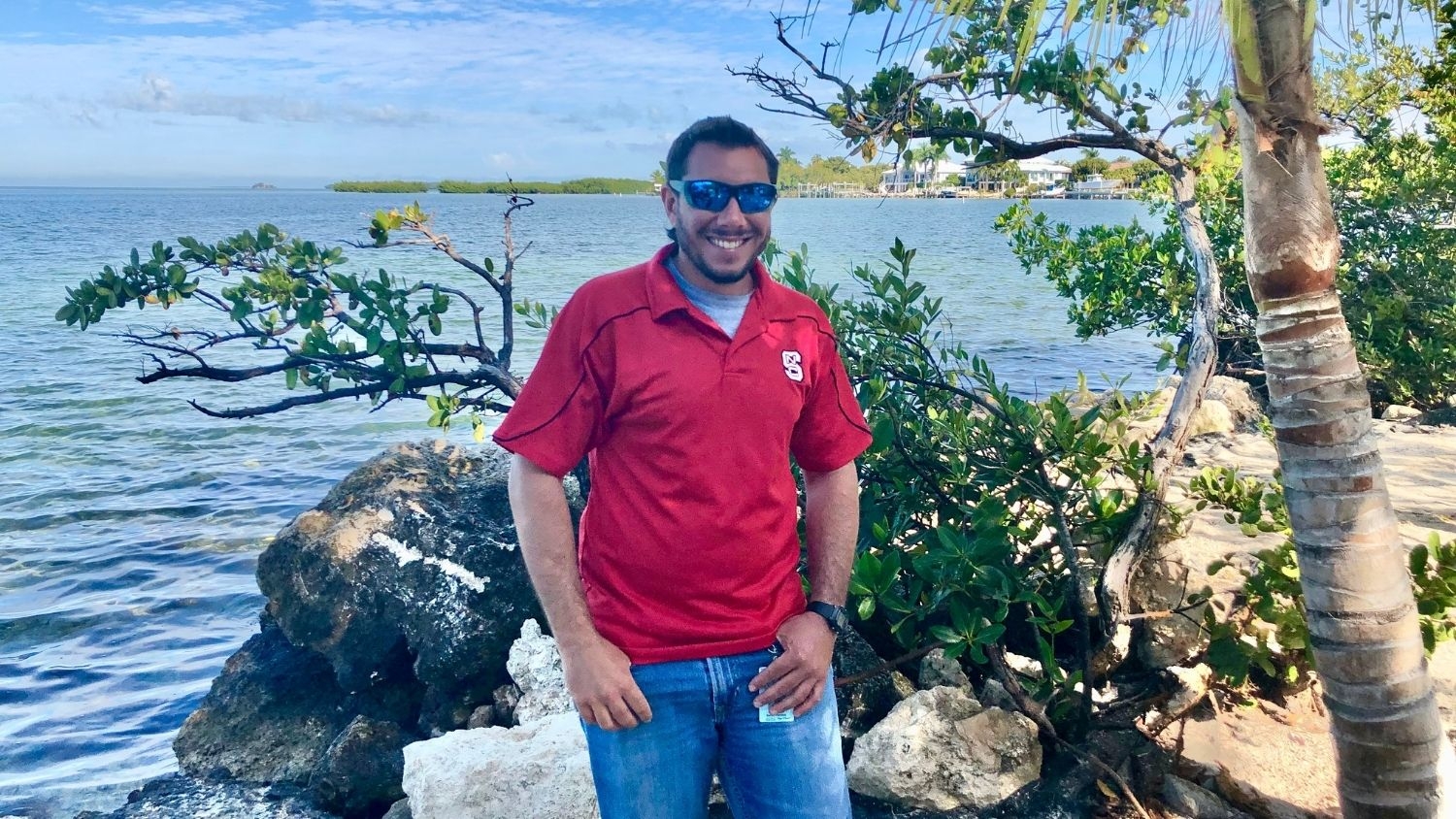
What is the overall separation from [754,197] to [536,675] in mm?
3177

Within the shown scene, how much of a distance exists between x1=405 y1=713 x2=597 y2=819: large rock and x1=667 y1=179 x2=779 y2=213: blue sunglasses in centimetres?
239

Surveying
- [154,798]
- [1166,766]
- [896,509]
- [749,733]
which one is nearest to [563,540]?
[749,733]

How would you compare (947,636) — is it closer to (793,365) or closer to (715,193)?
(793,365)

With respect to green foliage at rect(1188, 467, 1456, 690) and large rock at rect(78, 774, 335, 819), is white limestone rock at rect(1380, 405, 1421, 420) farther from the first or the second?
large rock at rect(78, 774, 335, 819)

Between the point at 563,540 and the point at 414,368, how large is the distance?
2.87 meters

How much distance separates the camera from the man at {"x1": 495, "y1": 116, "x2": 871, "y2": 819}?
2.54 meters

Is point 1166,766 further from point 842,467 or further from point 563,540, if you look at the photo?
point 563,540

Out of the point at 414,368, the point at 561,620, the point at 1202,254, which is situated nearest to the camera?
the point at 561,620

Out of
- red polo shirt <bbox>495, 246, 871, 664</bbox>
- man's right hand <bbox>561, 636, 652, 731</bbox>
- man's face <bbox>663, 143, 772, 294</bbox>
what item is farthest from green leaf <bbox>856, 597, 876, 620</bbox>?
man's face <bbox>663, 143, 772, 294</bbox>

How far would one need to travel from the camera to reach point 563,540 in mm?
2559

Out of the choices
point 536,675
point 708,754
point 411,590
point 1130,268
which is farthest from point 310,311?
point 1130,268

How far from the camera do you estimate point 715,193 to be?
2.71m

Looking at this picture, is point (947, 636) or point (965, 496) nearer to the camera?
point (947, 636)

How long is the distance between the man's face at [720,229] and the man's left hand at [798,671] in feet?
3.08
